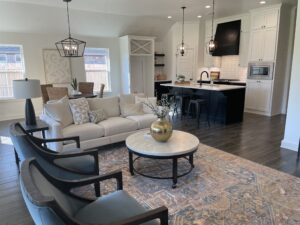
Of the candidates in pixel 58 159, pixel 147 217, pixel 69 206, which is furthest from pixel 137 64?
pixel 147 217

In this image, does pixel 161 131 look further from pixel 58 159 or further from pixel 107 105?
pixel 107 105

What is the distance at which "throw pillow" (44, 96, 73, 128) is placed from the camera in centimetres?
366

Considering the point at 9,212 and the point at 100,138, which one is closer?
the point at 9,212

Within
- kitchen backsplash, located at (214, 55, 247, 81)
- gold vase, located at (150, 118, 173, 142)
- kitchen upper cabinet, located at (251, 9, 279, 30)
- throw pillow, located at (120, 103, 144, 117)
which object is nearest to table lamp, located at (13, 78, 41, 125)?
throw pillow, located at (120, 103, 144, 117)

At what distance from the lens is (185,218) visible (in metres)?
2.21

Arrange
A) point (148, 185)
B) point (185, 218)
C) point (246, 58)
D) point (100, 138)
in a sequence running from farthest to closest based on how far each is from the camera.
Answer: point (246, 58)
point (100, 138)
point (148, 185)
point (185, 218)

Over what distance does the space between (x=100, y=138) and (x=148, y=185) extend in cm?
143

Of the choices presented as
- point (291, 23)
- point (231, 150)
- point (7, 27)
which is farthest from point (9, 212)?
point (291, 23)

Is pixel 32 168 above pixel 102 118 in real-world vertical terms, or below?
above

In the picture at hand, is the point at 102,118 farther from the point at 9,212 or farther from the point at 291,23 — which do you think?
the point at 291,23

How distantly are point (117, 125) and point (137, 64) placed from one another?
5.16m

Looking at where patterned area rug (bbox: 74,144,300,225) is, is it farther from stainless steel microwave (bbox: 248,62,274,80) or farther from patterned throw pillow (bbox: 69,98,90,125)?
stainless steel microwave (bbox: 248,62,274,80)

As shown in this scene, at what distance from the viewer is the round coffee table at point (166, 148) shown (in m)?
2.72

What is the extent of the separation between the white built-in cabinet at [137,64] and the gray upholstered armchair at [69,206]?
651cm
